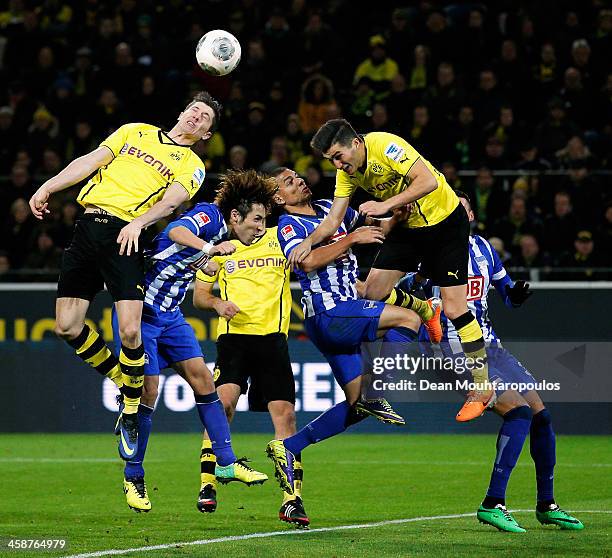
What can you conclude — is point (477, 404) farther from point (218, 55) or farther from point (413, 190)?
point (218, 55)

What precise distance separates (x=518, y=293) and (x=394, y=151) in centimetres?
164

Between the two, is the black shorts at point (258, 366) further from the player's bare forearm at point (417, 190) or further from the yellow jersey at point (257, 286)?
the player's bare forearm at point (417, 190)

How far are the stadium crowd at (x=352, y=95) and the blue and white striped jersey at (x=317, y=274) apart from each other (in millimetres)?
5936

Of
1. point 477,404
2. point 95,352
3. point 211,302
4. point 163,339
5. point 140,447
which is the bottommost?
point 140,447

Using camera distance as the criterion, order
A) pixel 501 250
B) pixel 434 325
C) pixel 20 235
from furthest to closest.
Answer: pixel 20 235, pixel 501 250, pixel 434 325

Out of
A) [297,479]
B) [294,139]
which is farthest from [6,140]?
[297,479]

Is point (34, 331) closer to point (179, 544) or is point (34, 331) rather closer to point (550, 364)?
point (550, 364)

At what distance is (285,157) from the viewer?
16.8 meters

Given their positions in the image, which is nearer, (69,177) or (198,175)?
(69,177)

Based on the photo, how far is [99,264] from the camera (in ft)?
30.4

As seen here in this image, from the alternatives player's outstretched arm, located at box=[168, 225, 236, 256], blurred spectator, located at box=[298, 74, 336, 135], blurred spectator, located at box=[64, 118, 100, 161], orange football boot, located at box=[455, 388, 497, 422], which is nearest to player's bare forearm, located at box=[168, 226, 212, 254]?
player's outstretched arm, located at box=[168, 225, 236, 256]

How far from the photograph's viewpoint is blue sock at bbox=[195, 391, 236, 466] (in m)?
9.38

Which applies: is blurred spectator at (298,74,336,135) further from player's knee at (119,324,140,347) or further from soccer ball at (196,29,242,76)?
player's knee at (119,324,140,347)

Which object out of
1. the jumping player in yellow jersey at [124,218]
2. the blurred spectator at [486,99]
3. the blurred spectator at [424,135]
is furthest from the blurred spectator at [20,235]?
the jumping player in yellow jersey at [124,218]
